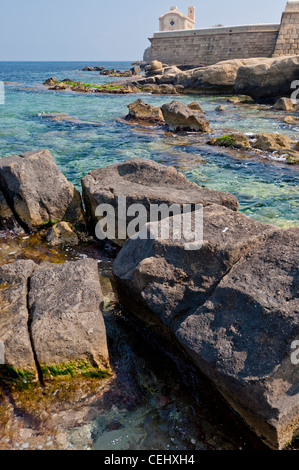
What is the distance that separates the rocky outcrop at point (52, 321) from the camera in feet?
9.99

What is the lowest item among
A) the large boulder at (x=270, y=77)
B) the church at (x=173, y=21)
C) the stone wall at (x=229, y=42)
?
the large boulder at (x=270, y=77)

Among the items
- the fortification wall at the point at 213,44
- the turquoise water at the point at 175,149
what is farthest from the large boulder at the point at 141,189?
the fortification wall at the point at 213,44

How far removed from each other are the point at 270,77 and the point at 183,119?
12.2m

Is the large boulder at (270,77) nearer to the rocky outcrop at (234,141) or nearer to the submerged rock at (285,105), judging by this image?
the submerged rock at (285,105)

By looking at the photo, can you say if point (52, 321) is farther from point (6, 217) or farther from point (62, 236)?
point (6, 217)

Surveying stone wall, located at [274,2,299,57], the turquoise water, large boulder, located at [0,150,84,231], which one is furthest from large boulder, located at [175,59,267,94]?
large boulder, located at [0,150,84,231]

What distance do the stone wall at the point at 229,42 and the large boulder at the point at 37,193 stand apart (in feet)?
117

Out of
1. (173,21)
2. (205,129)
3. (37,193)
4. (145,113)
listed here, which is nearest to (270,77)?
(145,113)

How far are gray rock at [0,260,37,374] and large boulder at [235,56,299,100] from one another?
77.4 feet

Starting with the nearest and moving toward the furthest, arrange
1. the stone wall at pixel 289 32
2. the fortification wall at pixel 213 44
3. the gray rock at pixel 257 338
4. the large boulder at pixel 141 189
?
the gray rock at pixel 257 338
the large boulder at pixel 141 189
the stone wall at pixel 289 32
the fortification wall at pixel 213 44

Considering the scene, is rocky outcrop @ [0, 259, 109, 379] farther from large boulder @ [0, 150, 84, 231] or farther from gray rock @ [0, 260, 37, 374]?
large boulder @ [0, 150, 84, 231]

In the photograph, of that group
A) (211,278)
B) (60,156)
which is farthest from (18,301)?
(60,156)

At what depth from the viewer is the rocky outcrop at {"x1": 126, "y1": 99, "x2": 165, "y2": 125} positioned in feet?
55.0

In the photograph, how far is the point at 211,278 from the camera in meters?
3.18
